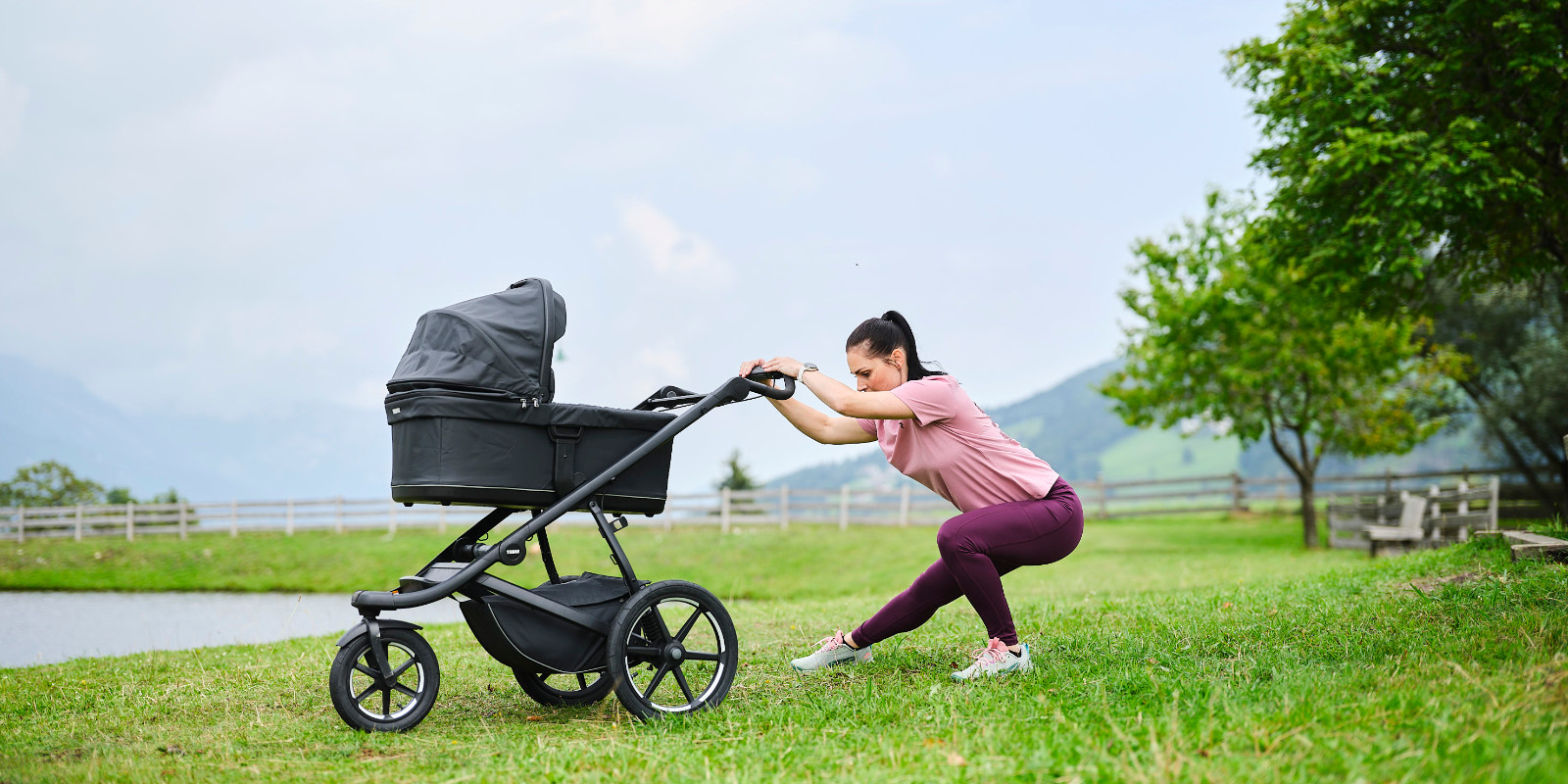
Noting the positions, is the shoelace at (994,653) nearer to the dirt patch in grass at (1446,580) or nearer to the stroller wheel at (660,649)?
the stroller wheel at (660,649)

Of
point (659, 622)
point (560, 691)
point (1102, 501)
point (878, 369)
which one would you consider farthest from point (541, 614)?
point (1102, 501)

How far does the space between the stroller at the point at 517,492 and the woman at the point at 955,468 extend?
2.03ft

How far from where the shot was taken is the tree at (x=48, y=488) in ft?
117

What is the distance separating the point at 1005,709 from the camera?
12.8 feet

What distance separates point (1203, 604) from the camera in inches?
295

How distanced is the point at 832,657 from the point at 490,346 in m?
2.34

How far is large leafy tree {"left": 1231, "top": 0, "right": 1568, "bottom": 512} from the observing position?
11.7 meters

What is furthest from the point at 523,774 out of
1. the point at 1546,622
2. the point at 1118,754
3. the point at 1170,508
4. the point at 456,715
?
the point at 1170,508

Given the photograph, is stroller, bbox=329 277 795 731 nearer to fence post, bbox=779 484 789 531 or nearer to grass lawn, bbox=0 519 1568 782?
grass lawn, bbox=0 519 1568 782

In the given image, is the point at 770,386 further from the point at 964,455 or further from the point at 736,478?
the point at 736,478

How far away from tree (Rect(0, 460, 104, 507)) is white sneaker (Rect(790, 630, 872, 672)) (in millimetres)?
38364

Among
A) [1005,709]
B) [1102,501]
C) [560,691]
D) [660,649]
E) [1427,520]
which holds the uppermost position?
[660,649]

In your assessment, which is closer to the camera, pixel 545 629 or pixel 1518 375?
pixel 545 629

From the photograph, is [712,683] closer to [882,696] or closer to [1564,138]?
[882,696]
